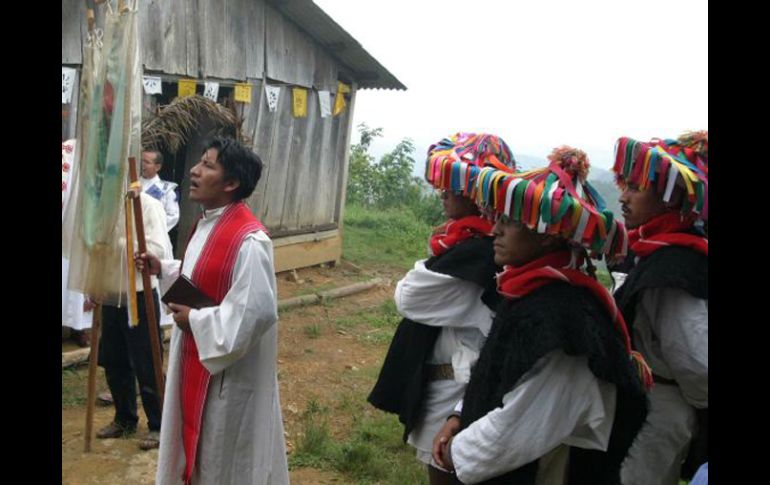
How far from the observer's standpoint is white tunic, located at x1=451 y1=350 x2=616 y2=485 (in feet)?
6.55

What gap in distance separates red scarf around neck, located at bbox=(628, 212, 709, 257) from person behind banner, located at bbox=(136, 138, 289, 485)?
61.0 inches

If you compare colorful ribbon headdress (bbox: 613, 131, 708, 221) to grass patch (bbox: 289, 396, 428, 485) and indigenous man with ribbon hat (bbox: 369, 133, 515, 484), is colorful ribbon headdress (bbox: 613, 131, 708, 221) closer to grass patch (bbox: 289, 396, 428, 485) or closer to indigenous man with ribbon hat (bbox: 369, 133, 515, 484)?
indigenous man with ribbon hat (bbox: 369, 133, 515, 484)

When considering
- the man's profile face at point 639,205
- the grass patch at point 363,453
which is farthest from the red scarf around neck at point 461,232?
the grass patch at point 363,453

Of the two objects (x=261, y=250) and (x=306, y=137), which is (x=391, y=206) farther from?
(x=261, y=250)

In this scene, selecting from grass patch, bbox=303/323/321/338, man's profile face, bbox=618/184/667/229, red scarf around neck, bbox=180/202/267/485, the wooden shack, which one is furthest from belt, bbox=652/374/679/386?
the wooden shack

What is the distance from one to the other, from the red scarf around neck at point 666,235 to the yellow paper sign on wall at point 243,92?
261 inches

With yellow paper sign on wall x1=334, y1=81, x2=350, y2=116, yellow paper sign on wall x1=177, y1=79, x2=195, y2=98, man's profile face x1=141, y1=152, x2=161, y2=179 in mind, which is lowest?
man's profile face x1=141, y1=152, x2=161, y2=179

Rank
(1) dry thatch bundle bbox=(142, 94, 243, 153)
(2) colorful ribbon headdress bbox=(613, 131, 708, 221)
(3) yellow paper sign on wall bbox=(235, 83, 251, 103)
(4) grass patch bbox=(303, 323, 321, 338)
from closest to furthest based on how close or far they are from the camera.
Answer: (2) colorful ribbon headdress bbox=(613, 131, 708, 221) < (1) dry thatch bundle bbox=(142, 94, 243, 153) < (4) grass patch bbox=(303, 323, 321, 338) < (3) yellow paper sign on wall bbox=(235, 83, 251, 103)

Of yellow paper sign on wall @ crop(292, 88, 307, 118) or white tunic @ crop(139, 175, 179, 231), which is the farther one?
yellow paper sign on wall @ crop(292, 88, 307, 118)

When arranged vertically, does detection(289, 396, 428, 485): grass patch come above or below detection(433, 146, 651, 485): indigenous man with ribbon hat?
below
